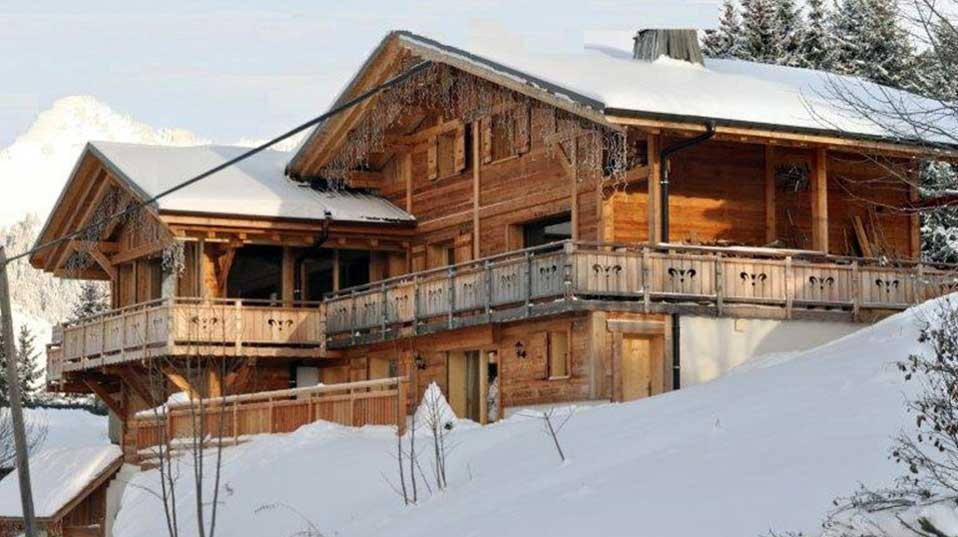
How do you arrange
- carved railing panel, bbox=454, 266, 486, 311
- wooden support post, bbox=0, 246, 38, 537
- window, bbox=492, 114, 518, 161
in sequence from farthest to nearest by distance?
window, bbox=492, 114, 518, 161, carved railing panel, bbox=454, 266, 486, 311, wooden support post, bbox=0, 246, 38, 537

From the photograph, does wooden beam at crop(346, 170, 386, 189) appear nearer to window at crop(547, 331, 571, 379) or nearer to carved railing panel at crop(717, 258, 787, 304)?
window at crop(547, 331, 571, 379)

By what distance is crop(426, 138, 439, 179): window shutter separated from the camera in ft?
135

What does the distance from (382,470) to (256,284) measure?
59.9 ft

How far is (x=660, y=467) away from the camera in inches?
838

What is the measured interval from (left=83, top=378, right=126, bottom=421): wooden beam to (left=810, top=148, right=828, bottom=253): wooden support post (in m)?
19.3

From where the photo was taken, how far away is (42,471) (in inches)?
1700

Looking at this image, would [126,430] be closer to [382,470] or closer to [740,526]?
[382,470]

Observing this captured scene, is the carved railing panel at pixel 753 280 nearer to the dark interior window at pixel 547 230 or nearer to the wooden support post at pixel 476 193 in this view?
the dark interior window at pixel 547 230

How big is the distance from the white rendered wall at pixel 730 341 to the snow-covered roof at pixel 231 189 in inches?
430

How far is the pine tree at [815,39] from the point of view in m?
59.8

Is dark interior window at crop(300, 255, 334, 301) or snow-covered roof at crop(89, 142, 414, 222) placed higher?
snow-covered roof at crop(89, 142, 414, 222)

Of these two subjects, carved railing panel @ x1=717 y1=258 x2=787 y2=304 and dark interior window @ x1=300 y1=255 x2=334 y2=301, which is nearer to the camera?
carved railing panel @ x1=717 y1=258 x2=787 y2=304

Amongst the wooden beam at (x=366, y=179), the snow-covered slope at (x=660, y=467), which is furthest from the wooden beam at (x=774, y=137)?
the wooden beam at (x=366, y=179)

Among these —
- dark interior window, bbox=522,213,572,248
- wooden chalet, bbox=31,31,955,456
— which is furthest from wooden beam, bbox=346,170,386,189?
dark interior window, bbox=522,213,572,248
